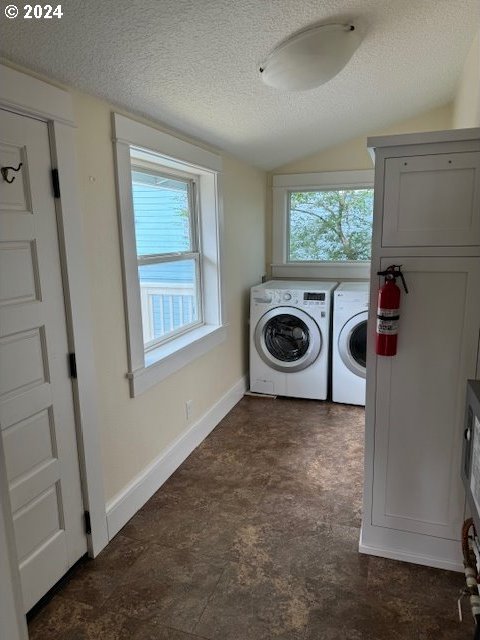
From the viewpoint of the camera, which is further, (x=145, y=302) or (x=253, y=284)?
(x=253, y=284)

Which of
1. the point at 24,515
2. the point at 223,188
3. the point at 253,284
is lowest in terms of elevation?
the point at 24,515

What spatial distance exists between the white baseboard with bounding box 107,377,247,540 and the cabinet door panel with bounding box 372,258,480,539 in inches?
48.7

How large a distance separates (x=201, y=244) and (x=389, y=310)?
182 centimetres

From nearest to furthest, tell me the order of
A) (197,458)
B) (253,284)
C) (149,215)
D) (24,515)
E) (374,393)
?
(24,515) < (374,393) < (149,215) < (197,458) < (253,284)

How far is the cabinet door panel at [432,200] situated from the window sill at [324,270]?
8.19ft

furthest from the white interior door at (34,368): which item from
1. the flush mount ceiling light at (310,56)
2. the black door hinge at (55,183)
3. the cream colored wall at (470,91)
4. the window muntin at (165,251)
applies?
the cream colored wall at (470,91)

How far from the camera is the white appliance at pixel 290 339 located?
3.67m

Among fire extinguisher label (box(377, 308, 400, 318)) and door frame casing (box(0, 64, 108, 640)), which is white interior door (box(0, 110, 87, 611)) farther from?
fire extinguisher label (box(377, 308, 400, 318))

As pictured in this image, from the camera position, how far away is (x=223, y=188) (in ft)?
10.7

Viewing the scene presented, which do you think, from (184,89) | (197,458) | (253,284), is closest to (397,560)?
(197,458)

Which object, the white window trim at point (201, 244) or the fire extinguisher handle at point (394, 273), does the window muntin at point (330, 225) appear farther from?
the fire extinguisher handle at point (394, 273)

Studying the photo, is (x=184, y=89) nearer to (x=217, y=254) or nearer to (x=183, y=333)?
(x=217, y=254)

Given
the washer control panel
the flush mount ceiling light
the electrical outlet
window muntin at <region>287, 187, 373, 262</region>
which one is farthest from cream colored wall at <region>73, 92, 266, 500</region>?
window muntin at <region>287, 187, 373, 262</region>

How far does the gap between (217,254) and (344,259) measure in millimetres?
1624
